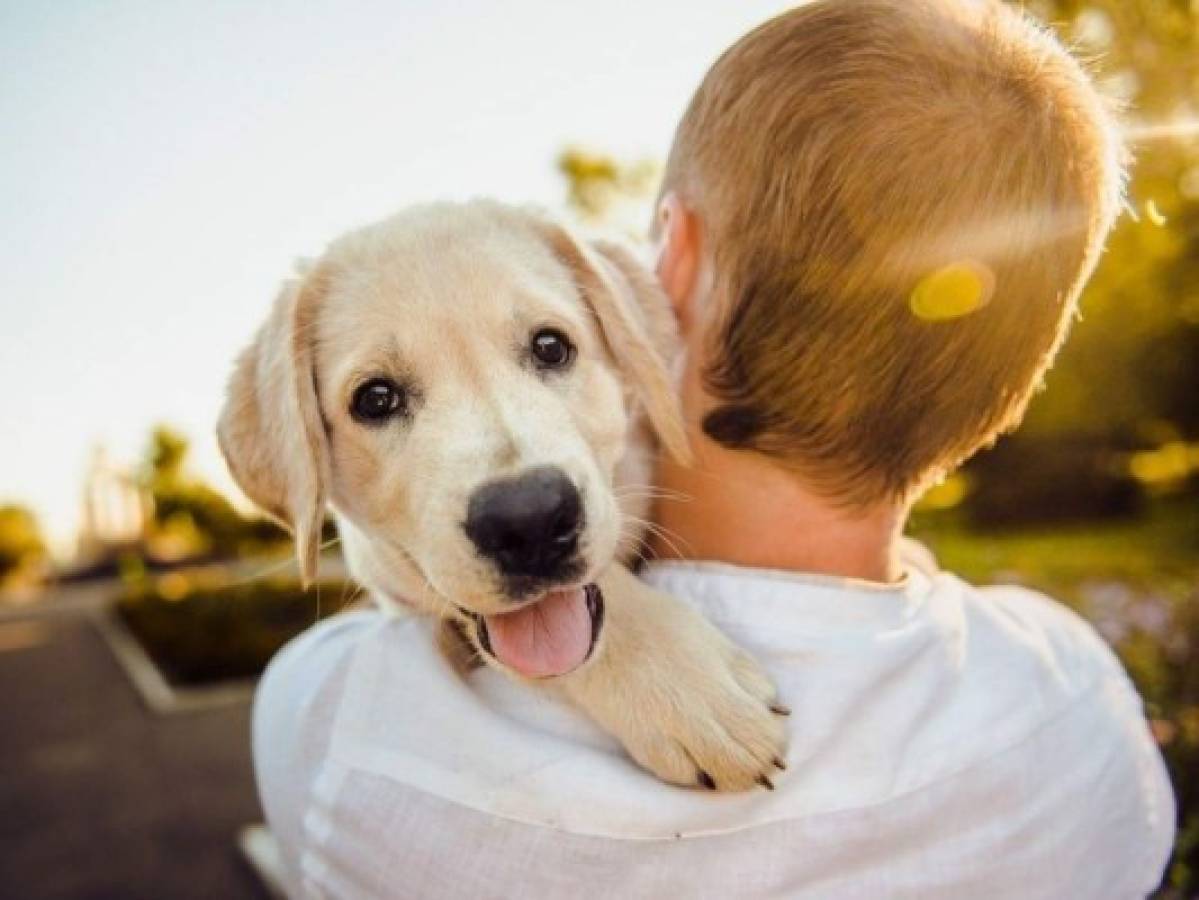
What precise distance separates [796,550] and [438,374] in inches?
37.8

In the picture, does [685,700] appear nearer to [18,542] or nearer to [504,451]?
[504,451]

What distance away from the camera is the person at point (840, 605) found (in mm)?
1950

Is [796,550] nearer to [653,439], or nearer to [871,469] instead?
[871,469]

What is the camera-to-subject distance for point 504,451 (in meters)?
2.39

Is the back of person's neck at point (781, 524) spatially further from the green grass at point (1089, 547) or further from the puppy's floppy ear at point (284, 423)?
the green grass at point (1089, 547)

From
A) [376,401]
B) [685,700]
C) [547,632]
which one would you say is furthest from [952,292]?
[376,401]

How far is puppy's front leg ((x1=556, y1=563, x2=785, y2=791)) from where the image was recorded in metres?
1.97

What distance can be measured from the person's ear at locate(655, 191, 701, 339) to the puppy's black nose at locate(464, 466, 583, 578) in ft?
1.92

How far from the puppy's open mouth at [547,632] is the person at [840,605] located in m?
0.07

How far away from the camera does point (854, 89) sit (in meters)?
2.10

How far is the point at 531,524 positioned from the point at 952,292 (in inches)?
37.8

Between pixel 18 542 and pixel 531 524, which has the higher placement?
pixel 531 524

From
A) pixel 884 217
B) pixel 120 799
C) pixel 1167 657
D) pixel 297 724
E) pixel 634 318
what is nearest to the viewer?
pixel 884 217

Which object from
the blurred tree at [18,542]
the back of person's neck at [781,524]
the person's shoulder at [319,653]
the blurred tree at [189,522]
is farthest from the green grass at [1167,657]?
the blurred tree at [18,542]
